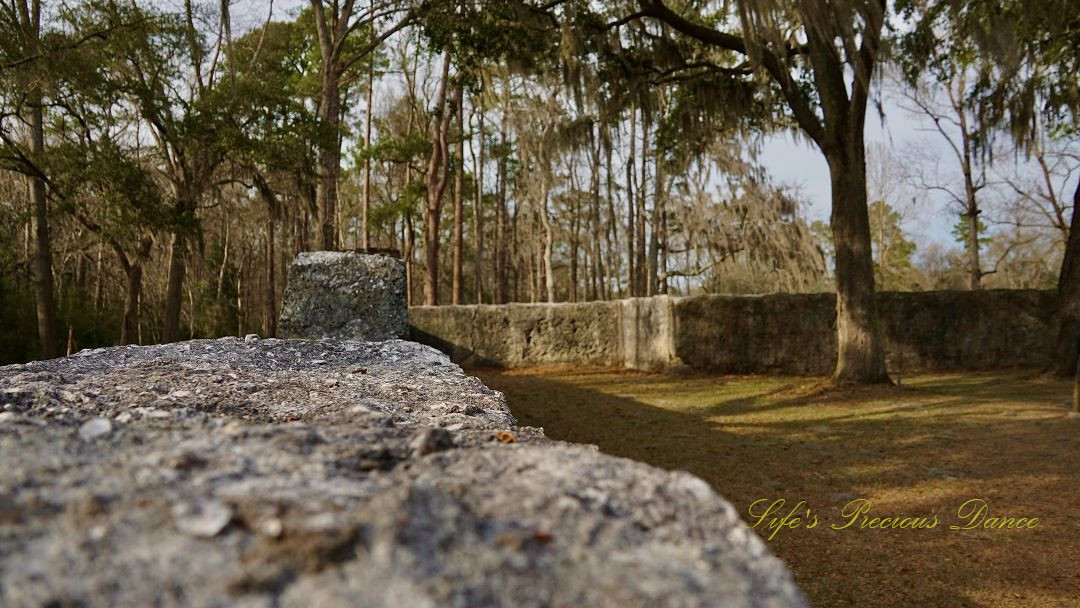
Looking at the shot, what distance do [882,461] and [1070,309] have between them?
5.55m

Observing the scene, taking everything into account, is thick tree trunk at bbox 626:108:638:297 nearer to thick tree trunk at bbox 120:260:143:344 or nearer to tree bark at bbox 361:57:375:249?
tree bark at bbox 361:57:375:249

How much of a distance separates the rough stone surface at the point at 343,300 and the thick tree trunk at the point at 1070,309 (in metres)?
7.86

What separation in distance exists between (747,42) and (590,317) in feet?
18.4

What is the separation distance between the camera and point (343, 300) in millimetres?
6418

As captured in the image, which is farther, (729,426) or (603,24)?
(603,24)

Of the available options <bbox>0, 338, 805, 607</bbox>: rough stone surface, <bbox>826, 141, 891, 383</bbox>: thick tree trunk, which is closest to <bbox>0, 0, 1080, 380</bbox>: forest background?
<bbox>826, 141, 891, 383</bbox>: thick tree trunk

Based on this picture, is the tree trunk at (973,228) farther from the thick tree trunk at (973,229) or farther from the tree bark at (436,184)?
the tree bark at (436,184)

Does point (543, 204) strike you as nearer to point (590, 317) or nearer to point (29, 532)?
point (590, 317)

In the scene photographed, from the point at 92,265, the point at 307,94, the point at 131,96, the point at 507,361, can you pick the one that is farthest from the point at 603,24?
the point at 92,265

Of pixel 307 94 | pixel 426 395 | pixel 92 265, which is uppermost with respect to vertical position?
pixel 307 94

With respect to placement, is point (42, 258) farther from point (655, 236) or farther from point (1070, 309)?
point (1070, 309)

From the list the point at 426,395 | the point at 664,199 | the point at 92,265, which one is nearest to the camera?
the point at 426,395

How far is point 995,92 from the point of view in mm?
8695

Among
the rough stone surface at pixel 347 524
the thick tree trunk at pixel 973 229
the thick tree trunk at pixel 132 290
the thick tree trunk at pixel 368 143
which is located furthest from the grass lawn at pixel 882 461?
the thick tree trunk at pixel 368 143
